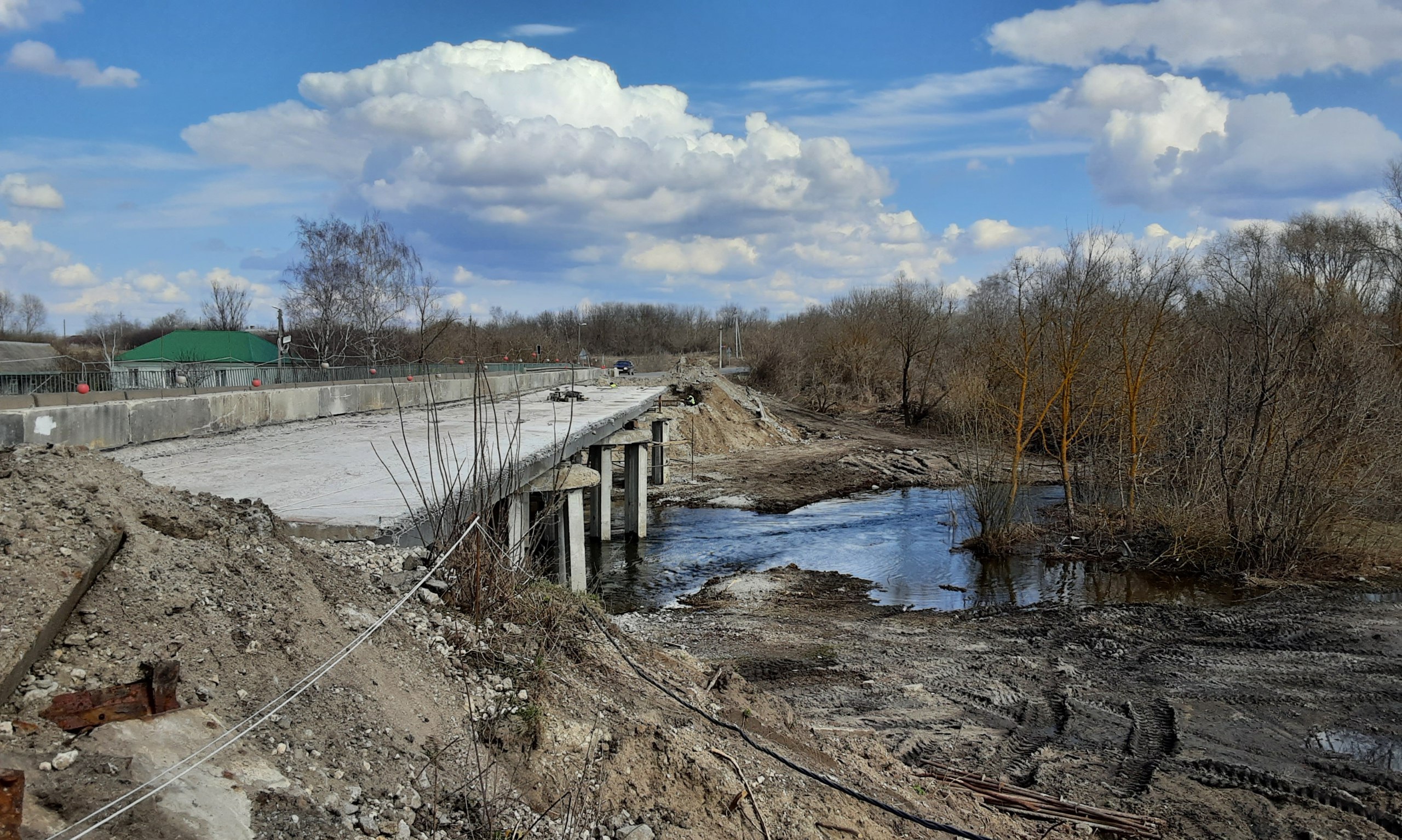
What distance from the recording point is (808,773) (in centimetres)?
490

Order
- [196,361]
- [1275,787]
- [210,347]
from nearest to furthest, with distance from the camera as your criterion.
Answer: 1. [1275,787]
2. [196,361]
3. [210,347]

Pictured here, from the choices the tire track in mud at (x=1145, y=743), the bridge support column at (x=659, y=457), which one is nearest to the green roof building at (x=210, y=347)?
the bridge support column at (x=659, y=457)

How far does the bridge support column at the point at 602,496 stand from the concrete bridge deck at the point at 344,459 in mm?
1416

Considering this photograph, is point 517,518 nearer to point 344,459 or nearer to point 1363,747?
point 344,459

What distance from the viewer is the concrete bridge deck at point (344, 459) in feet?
21.4

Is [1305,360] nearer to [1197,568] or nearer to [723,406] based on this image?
[1197,568]

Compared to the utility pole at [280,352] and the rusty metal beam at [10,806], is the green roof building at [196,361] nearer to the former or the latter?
the utility pole at [280,352]

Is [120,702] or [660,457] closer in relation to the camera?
[120,702]

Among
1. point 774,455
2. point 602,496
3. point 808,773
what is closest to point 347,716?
point 808,773

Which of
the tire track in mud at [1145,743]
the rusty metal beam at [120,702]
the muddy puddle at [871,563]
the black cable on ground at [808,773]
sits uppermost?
the rusty metal beam at [120,702]

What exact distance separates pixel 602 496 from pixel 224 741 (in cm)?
1615

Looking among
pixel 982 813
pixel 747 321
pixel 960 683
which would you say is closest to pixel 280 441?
pixel 960 683

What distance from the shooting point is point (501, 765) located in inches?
157

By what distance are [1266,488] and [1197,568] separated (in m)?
1.73
